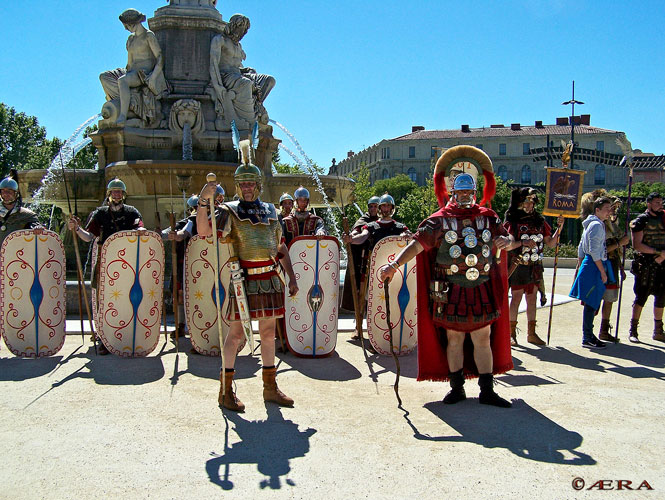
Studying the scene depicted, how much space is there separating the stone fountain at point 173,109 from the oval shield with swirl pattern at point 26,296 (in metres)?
4.53

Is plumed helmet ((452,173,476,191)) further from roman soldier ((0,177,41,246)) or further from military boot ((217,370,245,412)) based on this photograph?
roman soldier ((0,177,41,246))

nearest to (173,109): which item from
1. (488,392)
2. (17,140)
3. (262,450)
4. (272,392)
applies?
(272,392)

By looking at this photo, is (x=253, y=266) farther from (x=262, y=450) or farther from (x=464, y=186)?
(x=464, y=186)

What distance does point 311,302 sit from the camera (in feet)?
21.2

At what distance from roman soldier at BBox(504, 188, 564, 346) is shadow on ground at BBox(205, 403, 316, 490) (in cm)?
367

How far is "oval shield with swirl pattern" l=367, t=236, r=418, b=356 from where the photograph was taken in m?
6.43

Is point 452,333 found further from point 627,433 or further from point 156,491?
point 156,491

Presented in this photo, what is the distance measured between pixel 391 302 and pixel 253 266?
2135 mm

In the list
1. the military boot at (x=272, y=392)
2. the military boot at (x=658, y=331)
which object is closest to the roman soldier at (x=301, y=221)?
the military boot at (x=272, y=392)

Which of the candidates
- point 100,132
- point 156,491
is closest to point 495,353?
point 156,491

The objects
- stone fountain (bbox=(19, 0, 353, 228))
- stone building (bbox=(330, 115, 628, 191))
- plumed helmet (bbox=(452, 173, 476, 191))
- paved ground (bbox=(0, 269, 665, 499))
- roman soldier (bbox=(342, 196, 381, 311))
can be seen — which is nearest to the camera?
paved ground (bbox=(0, 269, 665, 499))

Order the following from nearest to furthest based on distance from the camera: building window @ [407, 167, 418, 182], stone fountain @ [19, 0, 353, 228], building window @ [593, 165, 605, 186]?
stone fountain @ [19, 0, 353, 228]
building window @ [593, 165, 605, 186]
building window @ [407, 167, 418, 182]

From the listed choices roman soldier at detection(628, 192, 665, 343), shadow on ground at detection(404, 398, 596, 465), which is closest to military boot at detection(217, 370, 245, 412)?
shadow on ground at detection(404, 398, 596, 465)

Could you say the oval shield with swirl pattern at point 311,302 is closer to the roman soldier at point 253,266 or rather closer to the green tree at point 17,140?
the roman soldier at point 253,266
